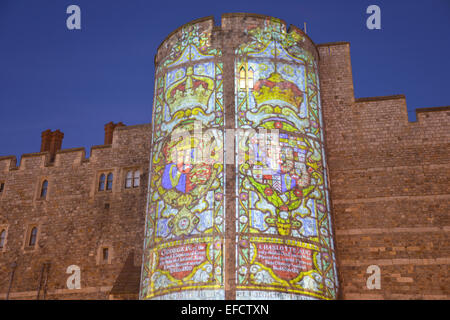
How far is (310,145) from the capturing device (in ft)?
66.7

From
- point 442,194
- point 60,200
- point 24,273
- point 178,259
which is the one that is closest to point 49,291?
point 24,273

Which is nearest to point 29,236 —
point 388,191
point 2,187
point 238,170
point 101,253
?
point 2,187

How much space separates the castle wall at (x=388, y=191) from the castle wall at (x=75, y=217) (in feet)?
28.3

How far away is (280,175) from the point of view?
62.8ft

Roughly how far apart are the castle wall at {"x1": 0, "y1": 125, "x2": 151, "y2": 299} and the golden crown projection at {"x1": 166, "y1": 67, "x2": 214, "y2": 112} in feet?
17.0

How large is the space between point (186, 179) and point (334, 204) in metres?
6.14

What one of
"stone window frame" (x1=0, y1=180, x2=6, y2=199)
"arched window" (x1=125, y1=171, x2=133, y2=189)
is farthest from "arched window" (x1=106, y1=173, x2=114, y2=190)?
"stone window frame" (x1=0, y1=180, x2=6, y2=199)

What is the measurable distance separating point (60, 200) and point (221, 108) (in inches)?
411

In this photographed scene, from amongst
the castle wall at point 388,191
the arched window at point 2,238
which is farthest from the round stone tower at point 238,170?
the arched window at point 2,238

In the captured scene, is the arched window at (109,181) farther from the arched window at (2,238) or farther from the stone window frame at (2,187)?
the stone window frame at (2,187)

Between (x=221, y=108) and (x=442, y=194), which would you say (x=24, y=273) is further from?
(x=442, y=194)

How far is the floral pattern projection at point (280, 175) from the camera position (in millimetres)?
17734

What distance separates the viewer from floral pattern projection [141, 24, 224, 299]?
17906 millimetres

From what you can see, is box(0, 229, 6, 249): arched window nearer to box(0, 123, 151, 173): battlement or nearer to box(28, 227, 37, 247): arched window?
box(28, 227, 37, 247): arched window
